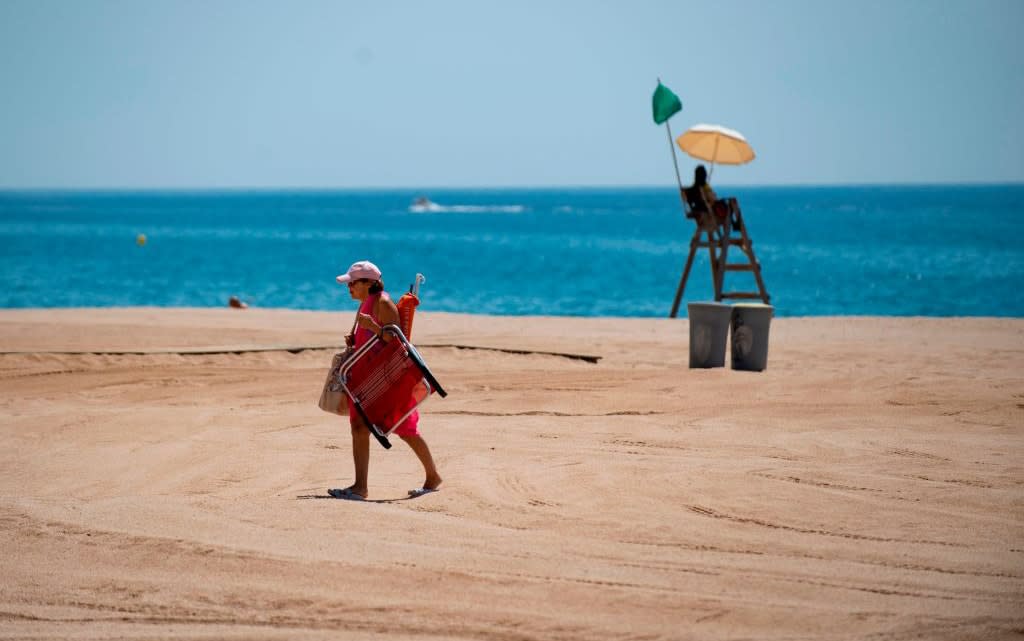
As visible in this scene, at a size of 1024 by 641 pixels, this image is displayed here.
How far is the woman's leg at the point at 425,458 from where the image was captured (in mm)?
7426

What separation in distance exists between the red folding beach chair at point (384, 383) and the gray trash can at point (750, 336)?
634 centimetres

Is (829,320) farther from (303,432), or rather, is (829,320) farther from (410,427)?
(410,427)

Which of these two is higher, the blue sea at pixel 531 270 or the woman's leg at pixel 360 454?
the blue sea at pixel 531 270

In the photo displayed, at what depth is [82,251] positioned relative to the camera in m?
59.2

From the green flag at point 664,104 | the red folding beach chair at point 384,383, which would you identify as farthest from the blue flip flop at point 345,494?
the green flag at point 664,104

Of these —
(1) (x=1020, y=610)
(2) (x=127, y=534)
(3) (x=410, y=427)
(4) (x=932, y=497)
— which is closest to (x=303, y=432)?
(3) (x=410, y=427)

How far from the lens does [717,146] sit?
18875mm

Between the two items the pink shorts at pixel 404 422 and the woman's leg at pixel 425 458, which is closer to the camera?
the pink shorts at pixel 404 422

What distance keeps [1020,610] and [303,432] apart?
5983mm

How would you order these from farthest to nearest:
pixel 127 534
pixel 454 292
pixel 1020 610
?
pixel 454 292
pixel 127 534
pixel 1020 610

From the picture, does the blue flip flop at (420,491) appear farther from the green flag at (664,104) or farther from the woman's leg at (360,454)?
the green flag at (664,104)

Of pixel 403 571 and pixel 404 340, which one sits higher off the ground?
pixel 404 340

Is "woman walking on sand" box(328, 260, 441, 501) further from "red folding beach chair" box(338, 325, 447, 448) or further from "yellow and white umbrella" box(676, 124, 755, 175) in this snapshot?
"yellow and white umbrella" box(676, 124, 755, 175)

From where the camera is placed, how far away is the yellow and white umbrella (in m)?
18.8
